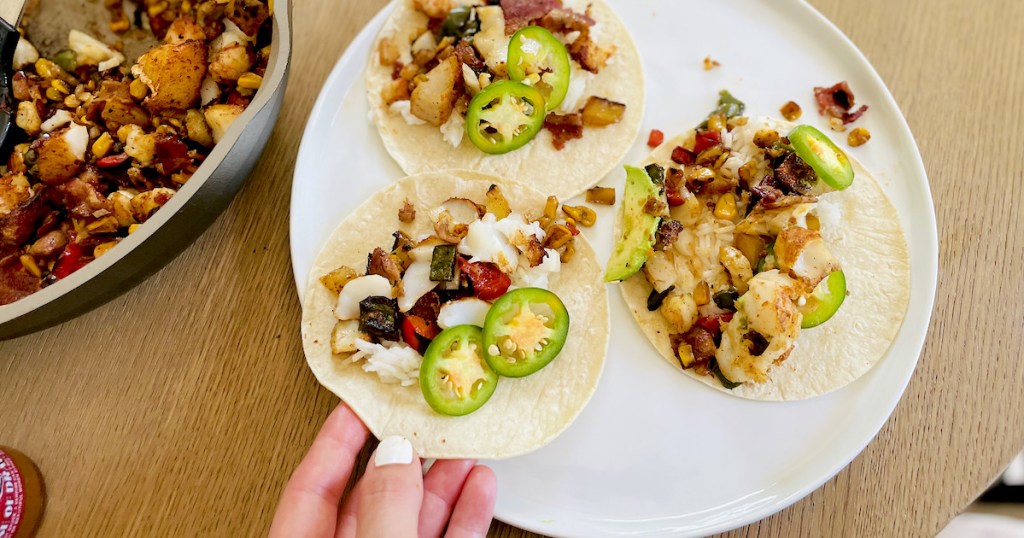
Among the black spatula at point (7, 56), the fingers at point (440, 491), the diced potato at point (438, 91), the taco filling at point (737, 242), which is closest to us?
the fingers at point (440, 491)

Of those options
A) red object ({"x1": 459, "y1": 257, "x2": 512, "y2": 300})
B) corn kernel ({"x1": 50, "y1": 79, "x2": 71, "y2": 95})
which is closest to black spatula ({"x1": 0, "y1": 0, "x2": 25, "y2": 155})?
corn kernel ({"x1": 50, "y1": 79, "x2": 71, "y2": 95})

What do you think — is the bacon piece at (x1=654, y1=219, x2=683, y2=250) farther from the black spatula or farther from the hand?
the black spatula

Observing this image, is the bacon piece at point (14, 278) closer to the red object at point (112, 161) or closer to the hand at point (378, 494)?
the red object at point (112, 161)

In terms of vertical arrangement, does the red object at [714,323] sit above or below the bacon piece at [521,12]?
below

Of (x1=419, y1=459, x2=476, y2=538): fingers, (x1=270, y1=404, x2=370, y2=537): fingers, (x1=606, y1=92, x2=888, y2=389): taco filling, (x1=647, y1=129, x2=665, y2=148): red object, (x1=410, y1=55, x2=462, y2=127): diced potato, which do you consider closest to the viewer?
(x1=270, y1=404, x2=370, y2=537): fingers

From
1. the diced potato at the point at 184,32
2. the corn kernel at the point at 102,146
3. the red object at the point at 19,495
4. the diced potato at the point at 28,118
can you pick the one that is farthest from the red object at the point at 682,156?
the red object at the point at 19,495

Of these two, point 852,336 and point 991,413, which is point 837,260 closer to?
point 852,336

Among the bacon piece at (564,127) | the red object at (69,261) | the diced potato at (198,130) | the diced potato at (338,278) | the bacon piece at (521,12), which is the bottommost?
the diced potato at (338,278)

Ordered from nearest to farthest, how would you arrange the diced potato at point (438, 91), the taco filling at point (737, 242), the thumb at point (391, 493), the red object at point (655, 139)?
the thumb at point (391, 493)
the taco filling at point (737, 242)
the diced potato at point (438, 91)
the red object at point (655, 139)
